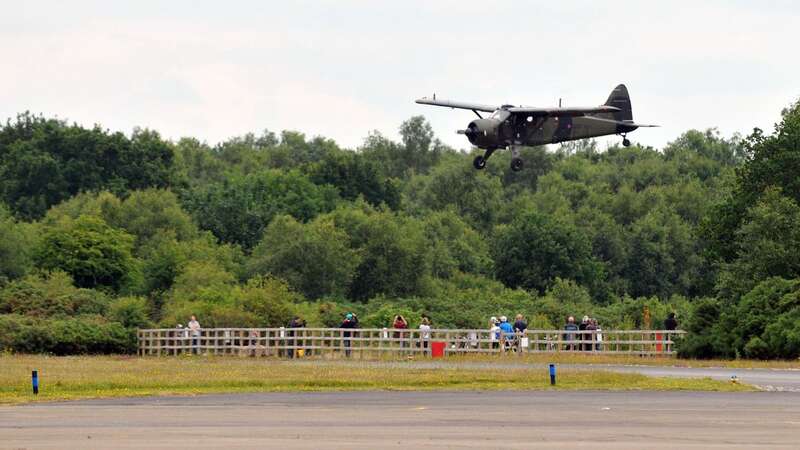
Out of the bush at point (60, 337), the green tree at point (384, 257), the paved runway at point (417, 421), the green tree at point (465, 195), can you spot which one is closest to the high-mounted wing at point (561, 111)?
the bush at point (60, 337)

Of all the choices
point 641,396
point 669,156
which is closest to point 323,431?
point 641,396

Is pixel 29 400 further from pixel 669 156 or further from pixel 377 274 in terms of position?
pixel 669 156

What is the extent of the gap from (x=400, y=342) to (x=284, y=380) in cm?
1660

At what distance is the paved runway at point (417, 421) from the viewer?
24.4 metres

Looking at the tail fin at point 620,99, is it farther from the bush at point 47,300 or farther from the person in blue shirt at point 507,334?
the bush at point 47,300

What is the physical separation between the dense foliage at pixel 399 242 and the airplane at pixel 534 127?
284 inches

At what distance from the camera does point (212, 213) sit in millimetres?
114562

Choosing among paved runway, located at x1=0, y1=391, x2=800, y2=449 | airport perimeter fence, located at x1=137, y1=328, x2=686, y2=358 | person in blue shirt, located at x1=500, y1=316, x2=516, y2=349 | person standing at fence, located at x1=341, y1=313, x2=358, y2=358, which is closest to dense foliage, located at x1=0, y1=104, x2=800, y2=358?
airport perimeter fence, located at x1=137, y1=328, x2=686, y2=358

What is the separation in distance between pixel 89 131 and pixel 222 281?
48055mm

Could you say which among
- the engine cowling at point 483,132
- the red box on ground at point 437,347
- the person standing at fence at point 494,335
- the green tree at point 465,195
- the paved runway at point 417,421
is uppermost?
the green tree at point 465,195

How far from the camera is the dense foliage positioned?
6334cm

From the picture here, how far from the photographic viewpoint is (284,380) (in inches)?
1612

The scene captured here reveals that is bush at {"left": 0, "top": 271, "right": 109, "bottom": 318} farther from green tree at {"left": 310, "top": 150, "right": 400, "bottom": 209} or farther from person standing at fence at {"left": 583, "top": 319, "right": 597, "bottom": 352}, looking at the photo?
green tree at {"left": 310, "top": 150, "right": 400, "bottom": 209}

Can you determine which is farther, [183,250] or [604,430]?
[183,250]
